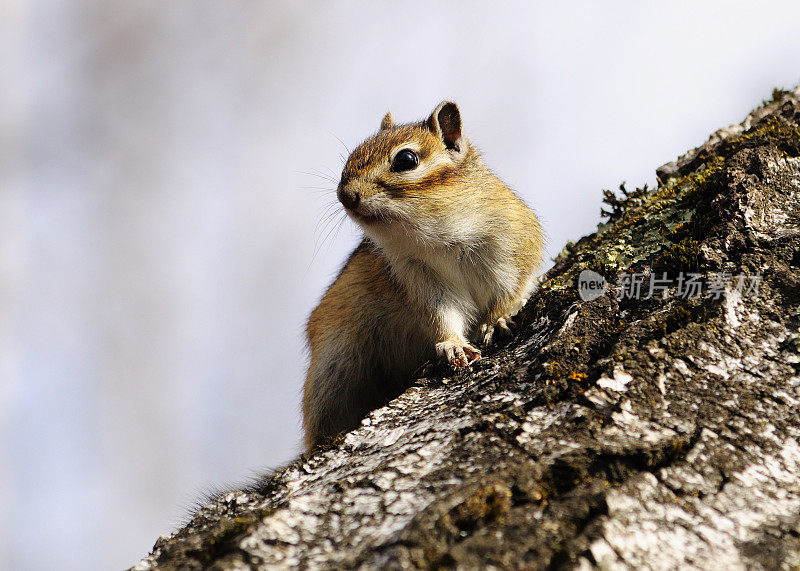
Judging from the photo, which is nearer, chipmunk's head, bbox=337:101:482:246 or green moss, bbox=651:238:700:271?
green moss, bbox=651:238:700:271

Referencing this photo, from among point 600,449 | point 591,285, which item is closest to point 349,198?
point 591,285

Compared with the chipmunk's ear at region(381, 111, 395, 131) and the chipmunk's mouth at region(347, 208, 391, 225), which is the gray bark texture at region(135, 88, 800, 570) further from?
the chipmunk's ear at region(381, 111, 395, 131)

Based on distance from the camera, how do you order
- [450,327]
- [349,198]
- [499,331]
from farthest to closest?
[450,327], [349,198], [499,331]

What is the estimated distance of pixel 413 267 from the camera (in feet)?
15.5

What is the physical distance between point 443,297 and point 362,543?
2.90 meters

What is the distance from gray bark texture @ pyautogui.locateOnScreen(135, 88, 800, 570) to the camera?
178 cm

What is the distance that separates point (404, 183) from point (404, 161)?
0.67ft

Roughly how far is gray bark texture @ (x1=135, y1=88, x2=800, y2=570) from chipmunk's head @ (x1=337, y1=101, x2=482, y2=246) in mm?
1346

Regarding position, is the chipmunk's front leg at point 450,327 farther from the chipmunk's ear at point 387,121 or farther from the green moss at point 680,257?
the chipmunk's ear at point 387,121

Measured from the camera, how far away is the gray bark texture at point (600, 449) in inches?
70.2

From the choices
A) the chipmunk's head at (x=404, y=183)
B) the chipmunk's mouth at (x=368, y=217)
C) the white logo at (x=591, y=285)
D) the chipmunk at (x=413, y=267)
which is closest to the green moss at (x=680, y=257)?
the white logo at (x=591, y=285)

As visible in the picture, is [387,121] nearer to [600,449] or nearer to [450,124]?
[450,124]

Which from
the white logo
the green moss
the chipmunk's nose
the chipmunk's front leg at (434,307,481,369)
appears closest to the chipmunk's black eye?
the chipmunk's nose

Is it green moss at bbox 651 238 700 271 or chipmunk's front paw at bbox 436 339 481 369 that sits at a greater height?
chipmunk's front paw at bbox 436 339 481 369
